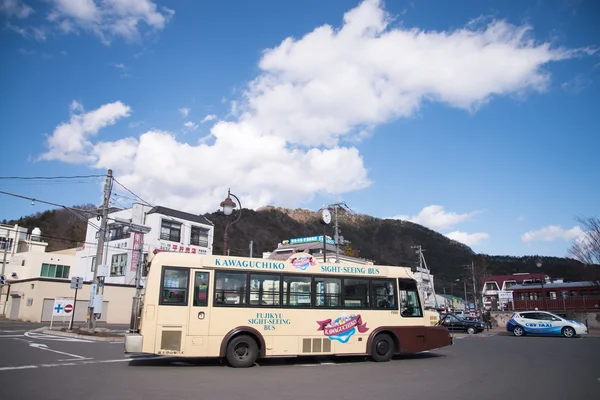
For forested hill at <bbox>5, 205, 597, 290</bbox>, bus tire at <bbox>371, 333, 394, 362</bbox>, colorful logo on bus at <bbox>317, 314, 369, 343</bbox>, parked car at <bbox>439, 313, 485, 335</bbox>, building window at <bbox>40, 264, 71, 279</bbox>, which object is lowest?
parked car at <bbox>439, 313, 485, 335</bbox>

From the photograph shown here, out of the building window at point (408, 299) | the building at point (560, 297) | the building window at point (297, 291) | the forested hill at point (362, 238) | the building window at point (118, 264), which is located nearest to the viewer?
the building window at point (297, 291)

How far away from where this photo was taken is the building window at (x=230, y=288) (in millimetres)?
11164

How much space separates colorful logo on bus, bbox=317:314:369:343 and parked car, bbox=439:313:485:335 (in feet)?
69.8

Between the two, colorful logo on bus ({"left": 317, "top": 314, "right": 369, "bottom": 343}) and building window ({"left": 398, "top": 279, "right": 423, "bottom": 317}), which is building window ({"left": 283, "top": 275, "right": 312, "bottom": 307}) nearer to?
colorful logo on bus ({"left": 317, "top": 314, "right": 369, "bottom": 343})

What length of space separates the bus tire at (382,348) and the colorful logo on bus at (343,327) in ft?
1.89

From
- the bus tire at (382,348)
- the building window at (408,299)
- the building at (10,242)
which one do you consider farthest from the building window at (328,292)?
the building at (10,242)

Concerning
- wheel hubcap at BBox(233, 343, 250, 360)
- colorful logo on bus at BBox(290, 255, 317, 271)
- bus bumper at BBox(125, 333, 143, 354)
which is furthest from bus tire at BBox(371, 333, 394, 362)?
bus bumper at BBox(125, 333, 143, 354)

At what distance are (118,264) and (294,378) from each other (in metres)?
40.9

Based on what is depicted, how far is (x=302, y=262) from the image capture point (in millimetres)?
12242

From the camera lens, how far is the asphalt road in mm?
7637

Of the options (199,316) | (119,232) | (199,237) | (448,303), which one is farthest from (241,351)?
(448,303)

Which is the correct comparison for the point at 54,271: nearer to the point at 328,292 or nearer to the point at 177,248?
the point at 177,248

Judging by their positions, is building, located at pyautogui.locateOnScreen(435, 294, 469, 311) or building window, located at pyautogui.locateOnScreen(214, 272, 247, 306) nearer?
building window, located at pyautogui.locateOnScreen(214, 272, 247, 306)

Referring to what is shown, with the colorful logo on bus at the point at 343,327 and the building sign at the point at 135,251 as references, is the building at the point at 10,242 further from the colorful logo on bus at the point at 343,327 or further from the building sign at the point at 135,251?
the colorful logo on bus at the point at 343,327
